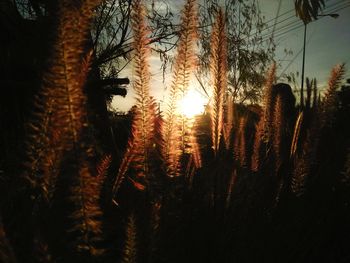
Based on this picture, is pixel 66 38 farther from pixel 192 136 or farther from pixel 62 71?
pixel 192 136

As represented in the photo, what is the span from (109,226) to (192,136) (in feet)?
1.43

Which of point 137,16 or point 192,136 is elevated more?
point 137,16

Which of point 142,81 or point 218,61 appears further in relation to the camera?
point 218,61

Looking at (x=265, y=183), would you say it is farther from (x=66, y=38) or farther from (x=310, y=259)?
(x=66, y=38)

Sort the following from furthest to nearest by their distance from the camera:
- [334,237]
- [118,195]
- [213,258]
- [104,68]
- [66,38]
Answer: [104,68] < [118,195] < [334,237] < [213,258] < [66,38]

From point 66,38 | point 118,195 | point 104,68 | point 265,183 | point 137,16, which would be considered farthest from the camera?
point 104,68

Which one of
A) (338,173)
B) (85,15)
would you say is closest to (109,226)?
(85,15)

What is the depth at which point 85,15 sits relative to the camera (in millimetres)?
598

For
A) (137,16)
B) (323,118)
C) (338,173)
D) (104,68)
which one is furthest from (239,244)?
(104,68)

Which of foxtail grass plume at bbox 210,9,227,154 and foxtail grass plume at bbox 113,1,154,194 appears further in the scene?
foxtail grass plume at bbox 210,9,227,154

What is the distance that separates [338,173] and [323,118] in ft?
3.16

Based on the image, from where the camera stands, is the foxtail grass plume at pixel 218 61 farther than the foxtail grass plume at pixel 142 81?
Yes

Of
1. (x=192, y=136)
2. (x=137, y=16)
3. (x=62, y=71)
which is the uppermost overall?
(x=137, y=16)

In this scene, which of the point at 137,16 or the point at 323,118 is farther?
the point at 323,118
